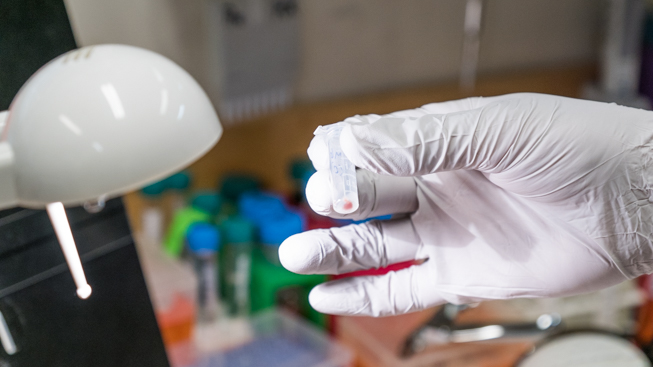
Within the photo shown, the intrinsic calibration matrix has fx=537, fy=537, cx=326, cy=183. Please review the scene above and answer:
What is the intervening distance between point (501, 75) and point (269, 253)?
728mm

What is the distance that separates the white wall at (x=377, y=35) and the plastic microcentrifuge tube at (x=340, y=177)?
1.89 ft

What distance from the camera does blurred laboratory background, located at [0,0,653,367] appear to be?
696 mm

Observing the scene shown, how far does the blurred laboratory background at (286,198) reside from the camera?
70 centimetres

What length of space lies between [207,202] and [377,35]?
0.47 m

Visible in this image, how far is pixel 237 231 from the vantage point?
88 cm

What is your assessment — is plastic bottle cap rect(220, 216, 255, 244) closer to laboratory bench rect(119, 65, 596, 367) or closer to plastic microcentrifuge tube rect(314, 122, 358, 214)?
laboratory bench rect(119, 65, 596, 367)

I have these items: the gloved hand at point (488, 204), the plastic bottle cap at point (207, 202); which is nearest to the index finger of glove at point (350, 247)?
the gloved hand at point (488, 204)

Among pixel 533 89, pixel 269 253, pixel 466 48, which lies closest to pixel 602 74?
pixel 533 89

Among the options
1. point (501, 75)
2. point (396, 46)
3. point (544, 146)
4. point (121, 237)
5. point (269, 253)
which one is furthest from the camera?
point (501, 75)

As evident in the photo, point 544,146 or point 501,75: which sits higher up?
point 544,146

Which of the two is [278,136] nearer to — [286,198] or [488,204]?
[286,198]

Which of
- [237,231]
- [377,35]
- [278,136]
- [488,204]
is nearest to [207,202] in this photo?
[237,231]

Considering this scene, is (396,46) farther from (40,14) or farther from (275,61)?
(40,14)

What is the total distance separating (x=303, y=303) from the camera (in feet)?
3.19
